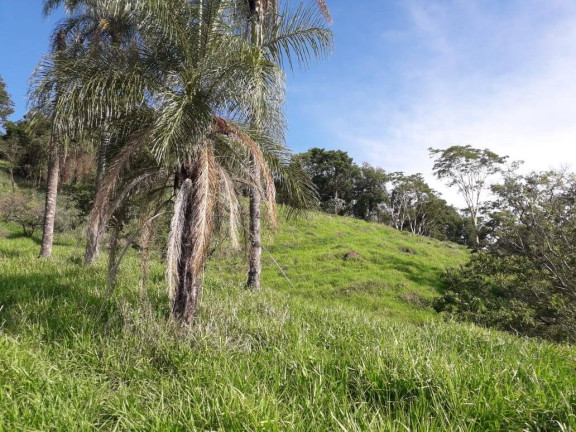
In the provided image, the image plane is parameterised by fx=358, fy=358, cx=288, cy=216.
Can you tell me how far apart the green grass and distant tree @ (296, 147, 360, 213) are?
3932 centimetres

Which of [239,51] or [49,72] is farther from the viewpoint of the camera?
[239,51]

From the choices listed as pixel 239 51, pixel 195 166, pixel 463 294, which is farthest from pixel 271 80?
pixel 463 294

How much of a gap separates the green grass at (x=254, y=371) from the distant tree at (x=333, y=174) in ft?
129

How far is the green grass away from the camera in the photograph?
8.76 feet

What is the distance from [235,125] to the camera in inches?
211

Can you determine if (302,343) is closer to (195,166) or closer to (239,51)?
(195,166)

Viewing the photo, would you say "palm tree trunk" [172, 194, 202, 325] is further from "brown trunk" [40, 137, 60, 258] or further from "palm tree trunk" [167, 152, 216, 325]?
"brown trunk" [40, 137, 60, 258]

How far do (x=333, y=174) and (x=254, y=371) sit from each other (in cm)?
4362

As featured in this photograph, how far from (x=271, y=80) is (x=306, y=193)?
1.94 meters

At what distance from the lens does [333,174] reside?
152ft

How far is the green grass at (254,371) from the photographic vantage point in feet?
8.76

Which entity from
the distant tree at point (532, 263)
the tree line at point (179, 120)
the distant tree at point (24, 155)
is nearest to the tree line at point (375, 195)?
the distant tree at point (24, 155)

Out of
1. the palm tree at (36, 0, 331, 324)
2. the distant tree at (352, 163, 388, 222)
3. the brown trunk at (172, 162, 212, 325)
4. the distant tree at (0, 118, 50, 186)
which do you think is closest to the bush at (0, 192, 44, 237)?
the distant tree at (0, 118, 50, 186)

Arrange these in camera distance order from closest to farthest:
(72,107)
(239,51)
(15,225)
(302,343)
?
(302,343), (72,107), (239,51), (15,225)
